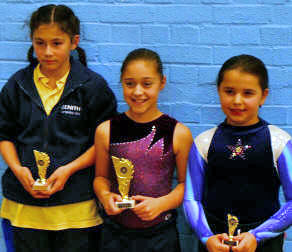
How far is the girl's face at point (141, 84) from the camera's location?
2.32 metres

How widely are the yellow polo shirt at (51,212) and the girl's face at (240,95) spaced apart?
0.89 m

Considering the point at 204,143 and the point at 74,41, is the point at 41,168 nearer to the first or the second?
the point at 74,41

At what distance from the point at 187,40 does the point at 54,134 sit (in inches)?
36.7

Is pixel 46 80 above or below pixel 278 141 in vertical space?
above

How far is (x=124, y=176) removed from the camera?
224cm

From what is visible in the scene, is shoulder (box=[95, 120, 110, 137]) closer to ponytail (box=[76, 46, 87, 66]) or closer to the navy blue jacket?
the navy blue jacket

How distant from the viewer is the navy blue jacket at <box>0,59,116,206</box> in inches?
97.2

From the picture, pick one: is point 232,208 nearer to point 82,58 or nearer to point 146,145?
point 146,145

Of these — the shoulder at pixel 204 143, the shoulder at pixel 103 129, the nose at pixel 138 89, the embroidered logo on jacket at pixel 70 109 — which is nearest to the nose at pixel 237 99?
the shoulder at pixel 204 143

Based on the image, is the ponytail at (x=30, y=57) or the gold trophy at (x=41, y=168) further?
the ponytail at (x=30, y=57)

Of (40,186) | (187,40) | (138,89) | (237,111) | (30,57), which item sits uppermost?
(187,40)

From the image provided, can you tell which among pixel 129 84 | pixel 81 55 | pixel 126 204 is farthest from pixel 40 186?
pixel 81 55

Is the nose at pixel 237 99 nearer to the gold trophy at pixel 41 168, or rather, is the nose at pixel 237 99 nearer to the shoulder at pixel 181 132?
the shoulder at pixel 181 132

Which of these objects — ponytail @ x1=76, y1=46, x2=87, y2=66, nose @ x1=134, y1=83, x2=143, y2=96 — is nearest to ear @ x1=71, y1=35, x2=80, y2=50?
ponytail @ x1=76, y1=46, x2=87, y2=66
